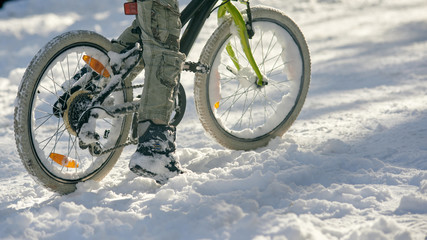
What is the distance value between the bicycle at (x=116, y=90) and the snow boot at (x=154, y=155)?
232mm

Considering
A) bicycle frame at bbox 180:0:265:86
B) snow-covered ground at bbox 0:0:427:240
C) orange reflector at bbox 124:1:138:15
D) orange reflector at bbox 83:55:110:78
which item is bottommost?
snow-covered ground at bbox 0:0:427:240

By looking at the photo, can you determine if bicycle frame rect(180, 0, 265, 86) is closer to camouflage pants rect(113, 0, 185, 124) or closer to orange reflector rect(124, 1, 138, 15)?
camouflage pants rect(113, 0, 185, 124)

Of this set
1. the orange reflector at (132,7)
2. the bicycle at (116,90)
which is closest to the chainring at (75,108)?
the bicycle at (116,90)

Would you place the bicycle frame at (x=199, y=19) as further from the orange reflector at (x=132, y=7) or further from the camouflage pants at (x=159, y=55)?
the orange reflector at (x=132, y=7)

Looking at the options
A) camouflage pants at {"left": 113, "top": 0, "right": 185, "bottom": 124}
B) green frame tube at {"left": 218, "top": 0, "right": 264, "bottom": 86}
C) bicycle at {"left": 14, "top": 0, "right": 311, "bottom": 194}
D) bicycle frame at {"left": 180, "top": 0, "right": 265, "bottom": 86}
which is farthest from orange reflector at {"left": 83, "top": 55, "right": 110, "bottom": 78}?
green frame tube at {"left": 218, "top": 0, "right": 264, "bottom": 86}

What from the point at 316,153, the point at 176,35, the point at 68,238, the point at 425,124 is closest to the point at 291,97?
the point at 316,153

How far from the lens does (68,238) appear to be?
1.90m

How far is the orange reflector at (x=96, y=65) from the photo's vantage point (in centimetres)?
262

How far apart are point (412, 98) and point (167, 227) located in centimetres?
319

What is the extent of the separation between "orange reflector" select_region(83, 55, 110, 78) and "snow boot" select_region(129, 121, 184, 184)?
1.38 ft

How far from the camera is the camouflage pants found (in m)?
2.47

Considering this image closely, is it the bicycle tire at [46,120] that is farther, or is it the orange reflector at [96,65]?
the orange reflector at [96,65]

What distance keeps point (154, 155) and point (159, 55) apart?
574 mm

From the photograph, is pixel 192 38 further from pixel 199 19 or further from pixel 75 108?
pixel 75 108
